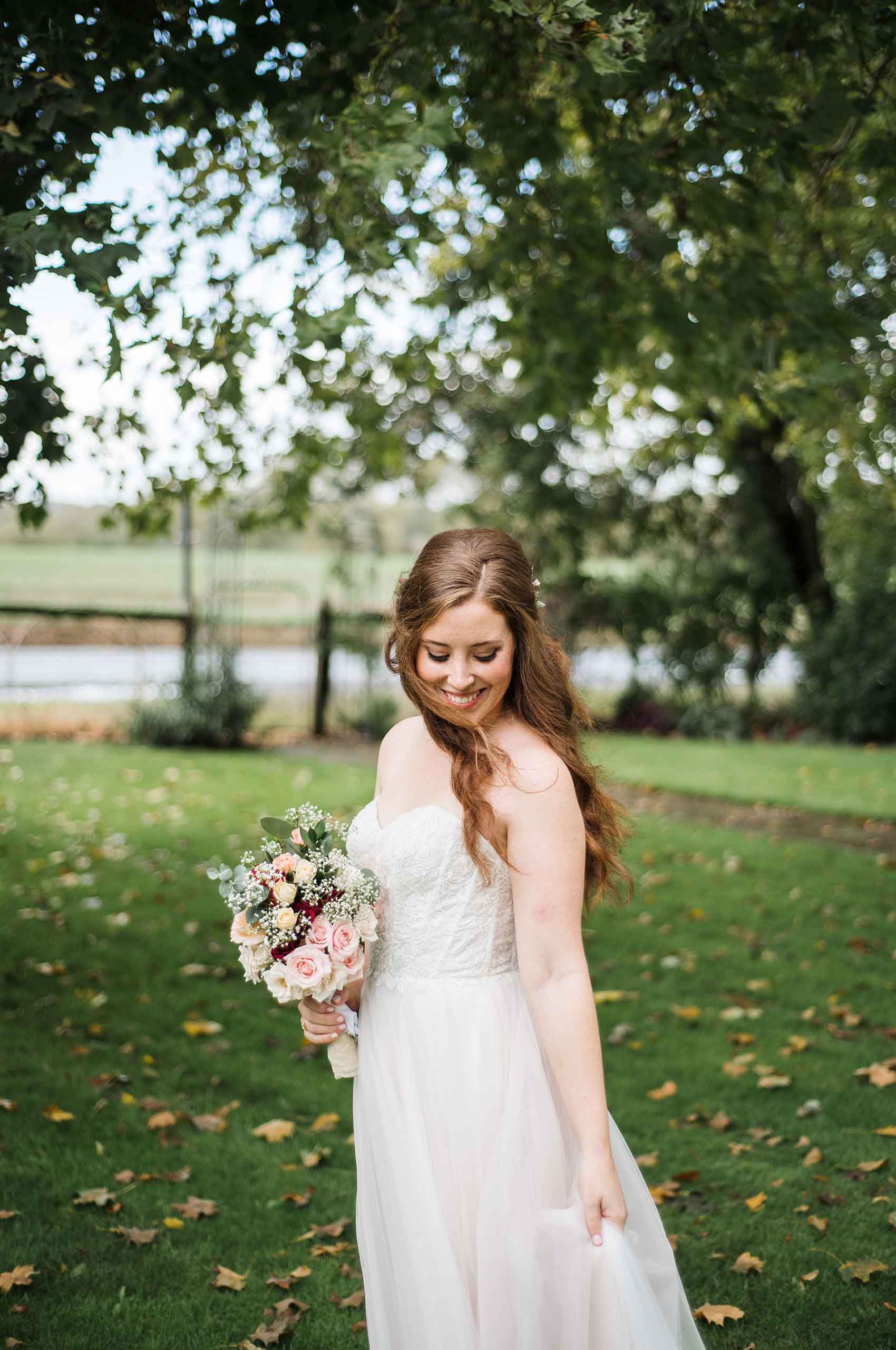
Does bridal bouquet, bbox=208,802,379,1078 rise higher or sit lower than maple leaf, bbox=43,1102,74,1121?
higher

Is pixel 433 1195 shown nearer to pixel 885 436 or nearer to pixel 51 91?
pixel 51 91

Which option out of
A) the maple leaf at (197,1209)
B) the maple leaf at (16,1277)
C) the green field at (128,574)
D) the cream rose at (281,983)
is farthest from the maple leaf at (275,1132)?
the green field at (128,574)

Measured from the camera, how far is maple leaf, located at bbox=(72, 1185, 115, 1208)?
415 cm

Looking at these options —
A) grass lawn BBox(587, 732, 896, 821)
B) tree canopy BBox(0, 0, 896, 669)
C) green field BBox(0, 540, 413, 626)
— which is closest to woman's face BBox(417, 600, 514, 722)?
tree canopy BBox(0, 0, 896, 669)

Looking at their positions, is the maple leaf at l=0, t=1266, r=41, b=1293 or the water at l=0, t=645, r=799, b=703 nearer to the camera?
the maple leaf at l=0, t=1266, r=41, b=1293

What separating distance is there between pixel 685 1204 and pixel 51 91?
4.49 meters

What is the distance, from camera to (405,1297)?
2.46 metres

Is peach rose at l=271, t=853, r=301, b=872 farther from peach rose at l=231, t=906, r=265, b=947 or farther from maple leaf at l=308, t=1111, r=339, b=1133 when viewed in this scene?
maple leaf at l=308, t=1111, r=339, b=1133

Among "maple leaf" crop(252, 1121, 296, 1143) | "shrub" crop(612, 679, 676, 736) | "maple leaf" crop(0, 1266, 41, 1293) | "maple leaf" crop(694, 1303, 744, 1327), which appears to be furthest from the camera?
"shrub" crop(612, 679, 676, 736)

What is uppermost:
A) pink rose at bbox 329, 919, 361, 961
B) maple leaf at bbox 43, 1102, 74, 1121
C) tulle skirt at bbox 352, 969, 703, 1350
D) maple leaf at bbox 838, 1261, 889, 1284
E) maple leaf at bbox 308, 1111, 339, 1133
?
pink rose at bbox 329, 919, 361, 961

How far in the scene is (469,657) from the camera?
2.61 m

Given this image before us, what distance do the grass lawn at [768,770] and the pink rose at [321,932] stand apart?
8.42m

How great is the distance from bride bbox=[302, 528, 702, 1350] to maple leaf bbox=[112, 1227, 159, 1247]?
1574mm

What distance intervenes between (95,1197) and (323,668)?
12095 mm
